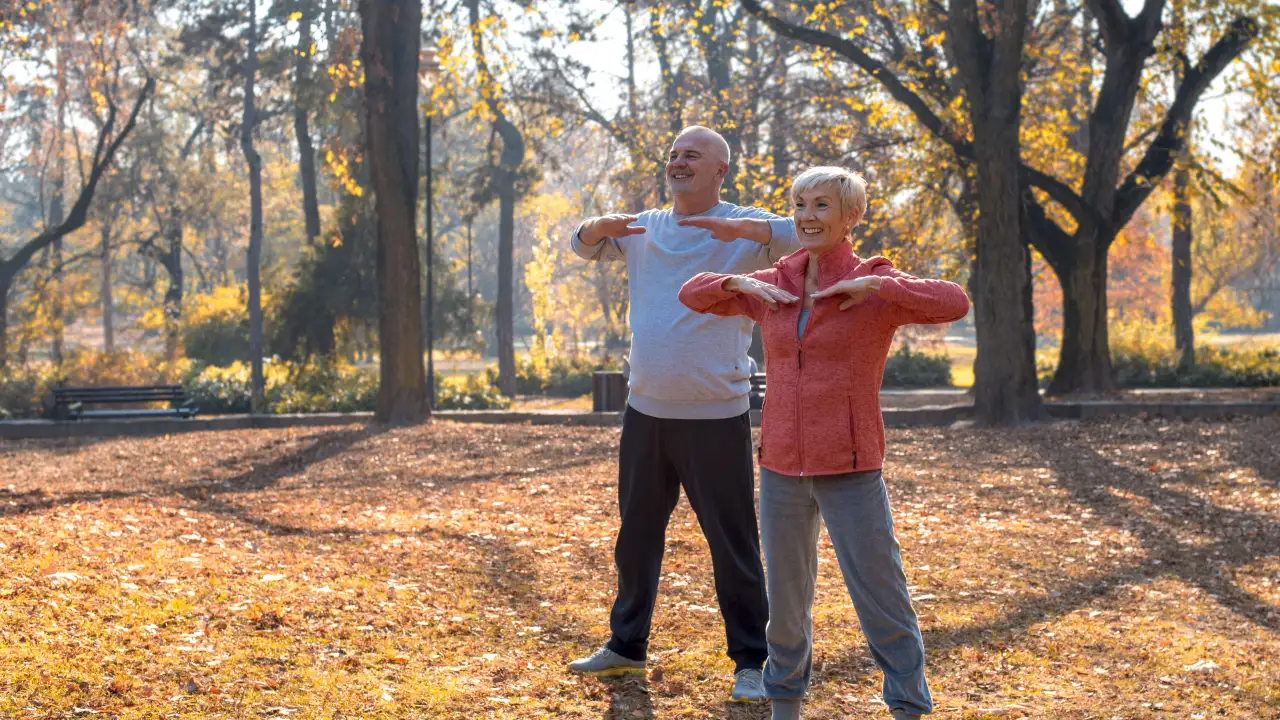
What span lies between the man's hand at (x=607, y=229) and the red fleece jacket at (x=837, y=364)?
0.99 meters

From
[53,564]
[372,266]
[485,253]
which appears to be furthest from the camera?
[485,253]

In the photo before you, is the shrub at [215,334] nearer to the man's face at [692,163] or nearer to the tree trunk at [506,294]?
the tree trunk at [506,294]

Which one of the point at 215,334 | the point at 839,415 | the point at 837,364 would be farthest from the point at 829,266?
the point at 215,334

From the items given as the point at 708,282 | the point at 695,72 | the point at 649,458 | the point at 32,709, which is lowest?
the point at 32,709

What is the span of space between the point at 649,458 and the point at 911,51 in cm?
1328

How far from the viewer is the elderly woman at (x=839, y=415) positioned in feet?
11.8

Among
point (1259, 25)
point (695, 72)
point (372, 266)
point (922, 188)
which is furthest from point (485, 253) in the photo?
point (1259, 25)

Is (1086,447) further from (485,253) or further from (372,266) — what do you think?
(485,253)

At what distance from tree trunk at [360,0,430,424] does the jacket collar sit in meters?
12.2

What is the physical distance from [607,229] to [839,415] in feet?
4.41

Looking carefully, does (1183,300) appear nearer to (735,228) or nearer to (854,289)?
(735,228)

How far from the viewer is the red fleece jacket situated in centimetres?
358

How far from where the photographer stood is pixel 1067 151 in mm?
19453

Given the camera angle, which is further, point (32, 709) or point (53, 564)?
point (53, 564)
